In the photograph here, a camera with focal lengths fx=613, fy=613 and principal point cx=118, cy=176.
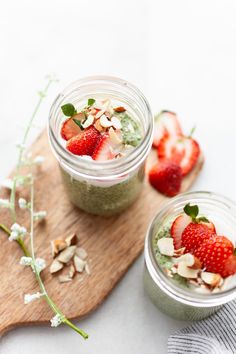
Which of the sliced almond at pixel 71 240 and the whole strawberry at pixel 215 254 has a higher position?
the whole strawberry at pixel 215 254

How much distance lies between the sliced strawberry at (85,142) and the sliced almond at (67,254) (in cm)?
32

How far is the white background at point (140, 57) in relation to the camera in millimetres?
2070

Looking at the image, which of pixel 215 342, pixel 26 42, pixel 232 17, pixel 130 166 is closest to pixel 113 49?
pixel 26 42

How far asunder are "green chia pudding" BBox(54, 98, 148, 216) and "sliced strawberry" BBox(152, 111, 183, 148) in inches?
8.8

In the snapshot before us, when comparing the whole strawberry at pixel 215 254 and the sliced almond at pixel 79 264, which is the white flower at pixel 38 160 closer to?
the sliced almond at pixel 79 264

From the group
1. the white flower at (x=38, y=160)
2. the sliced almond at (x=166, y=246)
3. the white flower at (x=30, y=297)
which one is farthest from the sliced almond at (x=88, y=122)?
the white flower at (x=30, y=297)

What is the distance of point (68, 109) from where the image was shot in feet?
5.57

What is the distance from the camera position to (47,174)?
194 centimetres

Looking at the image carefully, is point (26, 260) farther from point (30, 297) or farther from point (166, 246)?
point (166, 246)

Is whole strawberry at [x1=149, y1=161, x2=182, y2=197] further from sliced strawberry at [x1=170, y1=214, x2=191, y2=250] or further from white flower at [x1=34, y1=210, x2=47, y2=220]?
white flower at [x1=34, y1=210, x2=47, y2=220]

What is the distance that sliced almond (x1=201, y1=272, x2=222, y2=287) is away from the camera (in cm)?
157

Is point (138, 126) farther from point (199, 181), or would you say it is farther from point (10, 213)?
point (10, 213)

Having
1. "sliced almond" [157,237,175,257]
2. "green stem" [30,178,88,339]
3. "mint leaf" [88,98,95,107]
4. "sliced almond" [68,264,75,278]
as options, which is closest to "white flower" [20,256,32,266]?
"green stem" [30,178,88,339]

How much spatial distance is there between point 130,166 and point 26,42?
0.78 metres
